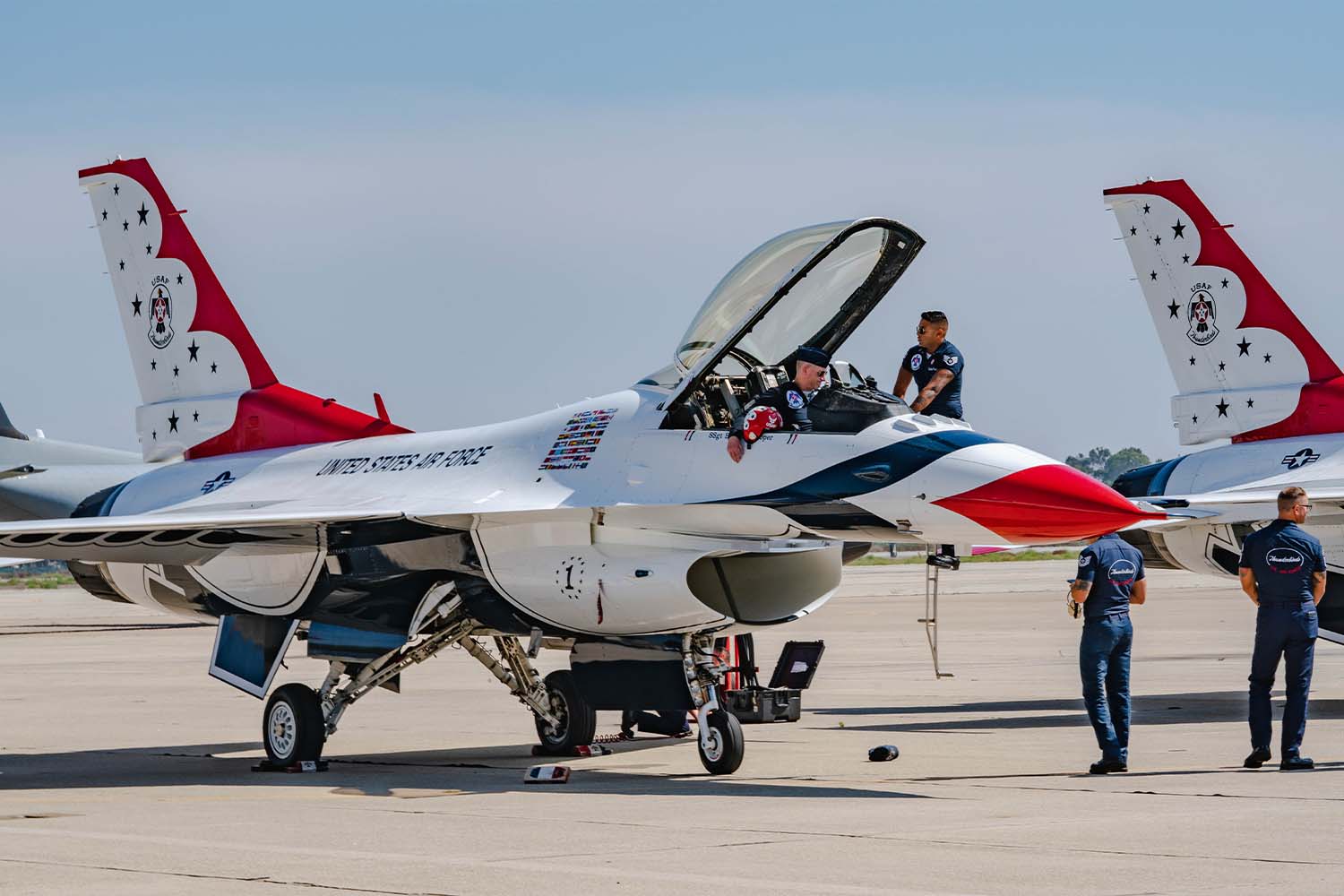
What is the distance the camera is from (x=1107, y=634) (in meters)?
11.9

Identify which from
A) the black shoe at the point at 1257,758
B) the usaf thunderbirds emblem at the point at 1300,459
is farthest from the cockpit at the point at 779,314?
the usaf thunderbirds emblem at the point at 1300,459

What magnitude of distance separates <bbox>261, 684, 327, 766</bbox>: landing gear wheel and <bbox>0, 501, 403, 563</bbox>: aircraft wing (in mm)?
1145

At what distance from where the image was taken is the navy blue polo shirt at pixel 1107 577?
11.9 metres

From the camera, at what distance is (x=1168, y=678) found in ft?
70.0

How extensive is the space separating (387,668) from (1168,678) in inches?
434

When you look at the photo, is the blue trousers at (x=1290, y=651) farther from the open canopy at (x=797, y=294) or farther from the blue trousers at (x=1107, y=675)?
the open canopy at (x=797, y=294)

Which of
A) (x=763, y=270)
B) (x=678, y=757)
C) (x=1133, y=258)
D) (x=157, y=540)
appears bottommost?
(x=678, y=757)

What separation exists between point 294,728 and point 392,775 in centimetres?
99

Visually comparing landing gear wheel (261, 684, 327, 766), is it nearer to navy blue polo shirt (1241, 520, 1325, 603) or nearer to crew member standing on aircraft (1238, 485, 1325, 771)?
crew member standing on aircraft (1238, 485, 1325, 771)

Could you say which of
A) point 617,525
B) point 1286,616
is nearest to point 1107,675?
point 1286,616

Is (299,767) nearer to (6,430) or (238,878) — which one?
(238,878)

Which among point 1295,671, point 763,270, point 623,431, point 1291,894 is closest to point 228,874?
point 1291,894

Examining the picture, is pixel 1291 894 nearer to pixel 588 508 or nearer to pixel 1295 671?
pixel 1295 671

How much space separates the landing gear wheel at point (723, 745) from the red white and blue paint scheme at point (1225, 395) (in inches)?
228
